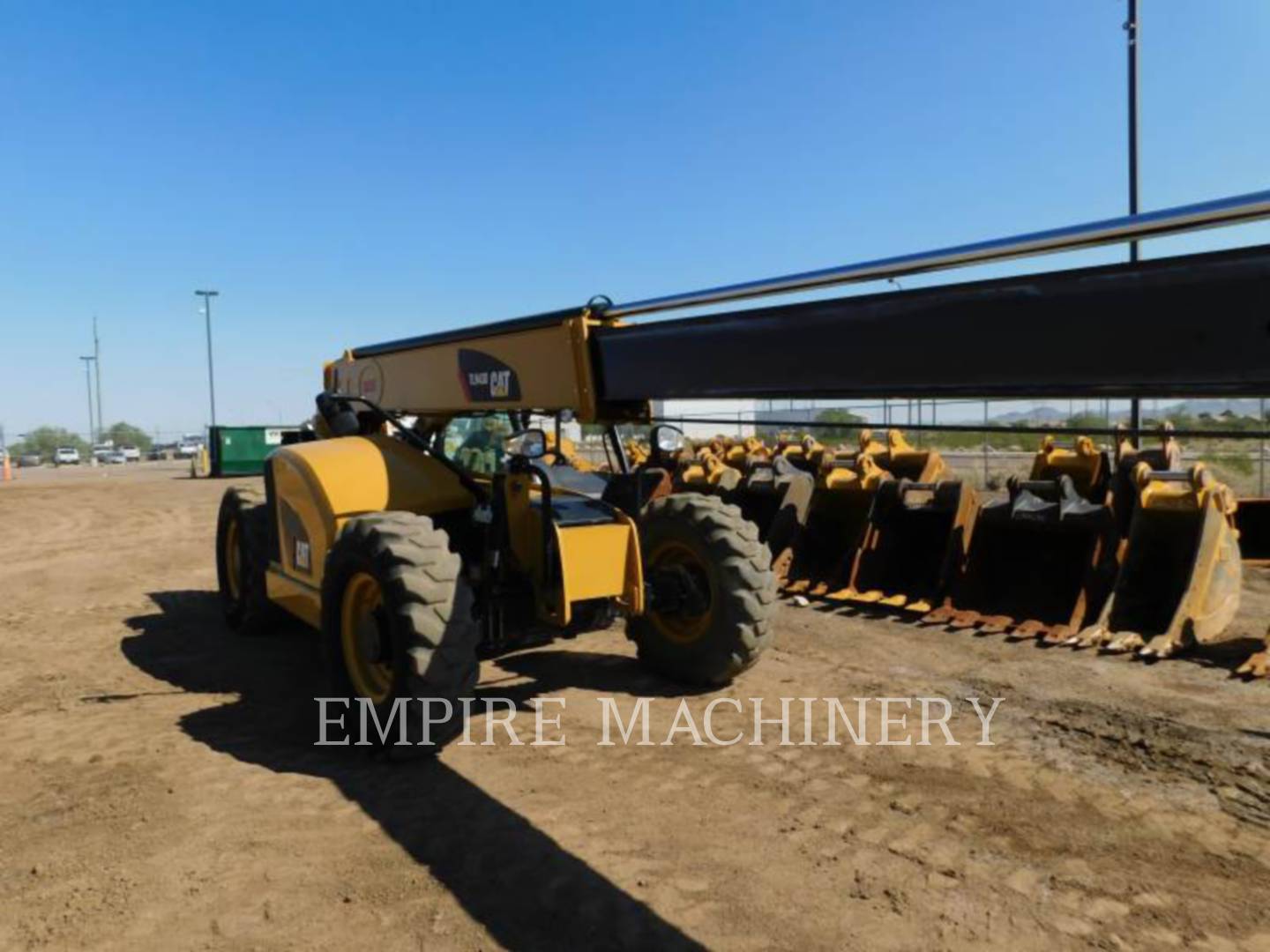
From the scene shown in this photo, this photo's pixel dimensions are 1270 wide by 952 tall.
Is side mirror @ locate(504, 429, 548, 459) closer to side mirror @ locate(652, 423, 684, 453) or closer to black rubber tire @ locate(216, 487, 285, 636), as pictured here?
side mirror @ locate(652, 423, 684, 453)

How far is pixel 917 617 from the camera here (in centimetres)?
764

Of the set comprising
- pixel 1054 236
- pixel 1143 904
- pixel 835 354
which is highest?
pixel 1054 236

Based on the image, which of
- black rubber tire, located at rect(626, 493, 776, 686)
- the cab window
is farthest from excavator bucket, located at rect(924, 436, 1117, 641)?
the cab window

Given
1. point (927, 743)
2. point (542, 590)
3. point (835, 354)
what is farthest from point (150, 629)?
point (835, 354)

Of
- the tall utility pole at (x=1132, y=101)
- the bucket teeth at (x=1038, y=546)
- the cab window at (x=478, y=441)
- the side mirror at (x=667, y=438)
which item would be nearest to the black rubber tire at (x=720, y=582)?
the side mirror at (x=667, y=438)

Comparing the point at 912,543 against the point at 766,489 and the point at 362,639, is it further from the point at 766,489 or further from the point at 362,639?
the point at 362,639

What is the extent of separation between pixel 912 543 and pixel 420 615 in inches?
223

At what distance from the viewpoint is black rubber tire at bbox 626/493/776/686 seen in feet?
17.3

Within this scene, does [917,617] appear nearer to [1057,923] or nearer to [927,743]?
[927,743]

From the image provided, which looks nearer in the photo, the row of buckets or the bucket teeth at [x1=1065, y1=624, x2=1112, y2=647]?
the bucket teeth at [x1=1065, y1=624, x2=1112, y2=647]

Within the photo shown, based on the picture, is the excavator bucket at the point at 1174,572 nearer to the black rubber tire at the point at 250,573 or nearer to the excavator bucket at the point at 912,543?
the excavator bucket at the point at 912,543

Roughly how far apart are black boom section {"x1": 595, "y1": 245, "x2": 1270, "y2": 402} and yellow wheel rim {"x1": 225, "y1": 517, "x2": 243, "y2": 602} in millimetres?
4985

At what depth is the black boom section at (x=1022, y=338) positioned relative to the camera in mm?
2125

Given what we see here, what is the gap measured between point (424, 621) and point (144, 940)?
5.24 ft
